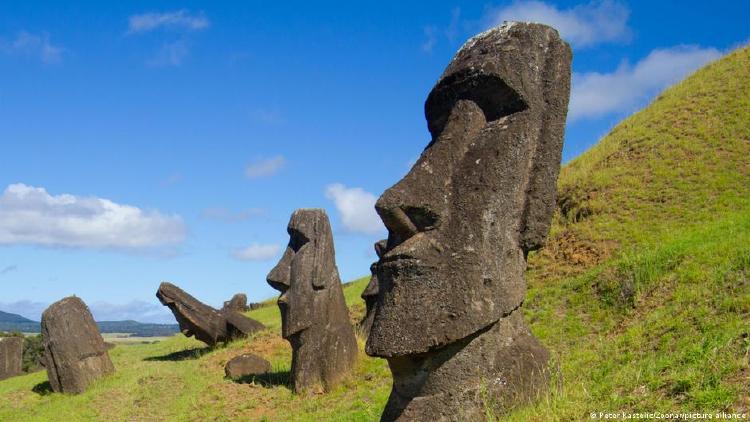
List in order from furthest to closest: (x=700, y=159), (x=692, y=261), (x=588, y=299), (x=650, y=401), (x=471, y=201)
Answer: (x=700, y=159) < (x=588, y=299) < (x=692, y=261) < (x=471, y=201) < (x=650, y=401)

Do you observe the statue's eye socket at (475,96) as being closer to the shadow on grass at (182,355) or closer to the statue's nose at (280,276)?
→ the statue's nose at (280,276)

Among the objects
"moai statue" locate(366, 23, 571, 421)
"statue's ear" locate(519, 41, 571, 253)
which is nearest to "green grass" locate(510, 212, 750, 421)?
"moai statue" locate(366, 23, 571, 421)

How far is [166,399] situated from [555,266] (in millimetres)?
8899

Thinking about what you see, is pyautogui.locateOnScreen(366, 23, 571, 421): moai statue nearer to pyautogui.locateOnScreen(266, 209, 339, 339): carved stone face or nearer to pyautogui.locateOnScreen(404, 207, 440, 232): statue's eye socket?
pyautogui.locateOnScreen(404, 207, 440, 232): statue's eye socket

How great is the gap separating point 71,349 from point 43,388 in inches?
75.6

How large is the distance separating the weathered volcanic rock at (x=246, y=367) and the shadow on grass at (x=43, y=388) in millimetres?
5415

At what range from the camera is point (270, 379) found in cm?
1454

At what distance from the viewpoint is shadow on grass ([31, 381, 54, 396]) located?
17.9m

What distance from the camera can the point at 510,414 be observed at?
5676 millimetres

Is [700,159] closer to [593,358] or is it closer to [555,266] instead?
[555,266]

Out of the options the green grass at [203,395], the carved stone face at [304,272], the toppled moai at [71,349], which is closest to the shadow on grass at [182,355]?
the green grass at [203,395]

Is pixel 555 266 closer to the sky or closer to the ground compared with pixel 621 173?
closer to the ground

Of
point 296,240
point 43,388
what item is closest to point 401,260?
point 296,240

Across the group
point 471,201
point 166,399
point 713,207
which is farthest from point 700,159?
point 471,201
